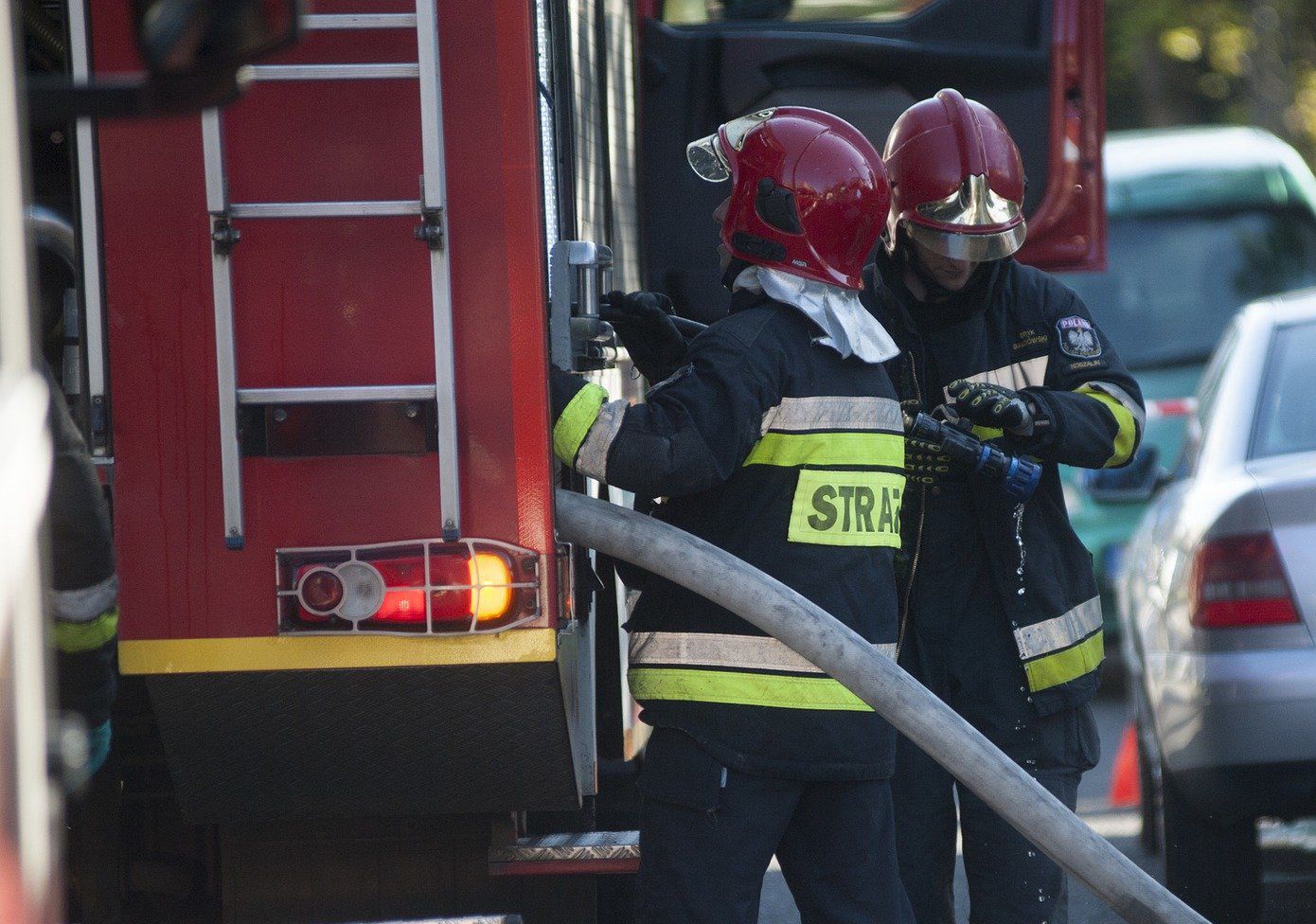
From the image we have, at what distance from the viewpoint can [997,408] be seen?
358 centimetres

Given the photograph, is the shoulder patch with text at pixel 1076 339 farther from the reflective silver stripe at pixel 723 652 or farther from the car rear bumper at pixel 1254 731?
the reflective silver stripe at pixel 723 652

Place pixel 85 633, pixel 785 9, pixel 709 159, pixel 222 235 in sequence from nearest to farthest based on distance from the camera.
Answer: pixel 85 633 < pixel 222 235 < pixel 709 159 < pixel 785 9

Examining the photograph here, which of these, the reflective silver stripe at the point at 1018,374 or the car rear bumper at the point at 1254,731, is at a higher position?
the reflective silver stripe at the point at 1018,374

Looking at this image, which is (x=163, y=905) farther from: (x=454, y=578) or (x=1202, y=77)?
(x=1202, y=77)

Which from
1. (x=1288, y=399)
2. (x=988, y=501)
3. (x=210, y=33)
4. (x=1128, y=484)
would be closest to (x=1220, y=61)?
(x=1128, y=484)

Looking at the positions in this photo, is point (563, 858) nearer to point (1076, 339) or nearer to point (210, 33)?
point (1076, 339)

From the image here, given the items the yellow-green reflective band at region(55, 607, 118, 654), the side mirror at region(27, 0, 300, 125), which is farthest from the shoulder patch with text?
the side mirror at region(27, 0, 300, 125)

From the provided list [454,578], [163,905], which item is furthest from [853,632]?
[163,905]

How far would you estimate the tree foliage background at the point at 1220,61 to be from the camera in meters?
20.1

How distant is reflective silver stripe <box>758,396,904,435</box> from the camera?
3135 millimetres

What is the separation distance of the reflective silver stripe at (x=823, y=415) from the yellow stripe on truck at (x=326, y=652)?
550 mm

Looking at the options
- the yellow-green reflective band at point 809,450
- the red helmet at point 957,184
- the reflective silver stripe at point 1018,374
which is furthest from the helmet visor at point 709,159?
the reflective silver stripe at point 1018,374

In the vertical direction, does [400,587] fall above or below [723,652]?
above

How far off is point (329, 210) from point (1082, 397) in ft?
5.45
